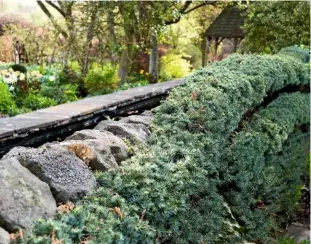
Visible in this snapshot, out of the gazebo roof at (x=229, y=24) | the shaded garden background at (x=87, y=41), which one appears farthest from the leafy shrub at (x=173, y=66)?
the gazebo roof at (x=229, y=24)

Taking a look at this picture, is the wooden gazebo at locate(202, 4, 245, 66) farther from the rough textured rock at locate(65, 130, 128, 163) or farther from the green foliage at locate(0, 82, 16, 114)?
the rough textured rock at locate(65, 130, 128, 163)

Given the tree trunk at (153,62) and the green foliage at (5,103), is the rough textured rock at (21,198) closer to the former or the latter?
the green foliage at (5,103)

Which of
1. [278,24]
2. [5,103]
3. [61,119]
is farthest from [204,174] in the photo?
[278,24]

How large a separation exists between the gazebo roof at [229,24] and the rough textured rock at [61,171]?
16.1 metres

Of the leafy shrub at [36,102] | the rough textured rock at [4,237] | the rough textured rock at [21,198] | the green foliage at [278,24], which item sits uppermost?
the green foliage at [278,24]

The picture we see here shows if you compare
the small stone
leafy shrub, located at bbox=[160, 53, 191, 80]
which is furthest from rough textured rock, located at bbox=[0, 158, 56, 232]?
leafy shrub, located at bbox=[160, 53, 191, 80]

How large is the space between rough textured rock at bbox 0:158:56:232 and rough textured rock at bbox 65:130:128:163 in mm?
750

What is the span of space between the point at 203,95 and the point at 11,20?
7589mm

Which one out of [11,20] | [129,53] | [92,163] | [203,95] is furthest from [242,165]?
[129,53]

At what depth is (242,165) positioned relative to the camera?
12.9ft

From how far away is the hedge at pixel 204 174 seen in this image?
1.89 metres

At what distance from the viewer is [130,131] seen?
297 cm

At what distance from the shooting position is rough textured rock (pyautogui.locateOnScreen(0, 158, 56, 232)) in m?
1.64

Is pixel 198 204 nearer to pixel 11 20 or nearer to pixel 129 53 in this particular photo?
pixel 11 20
